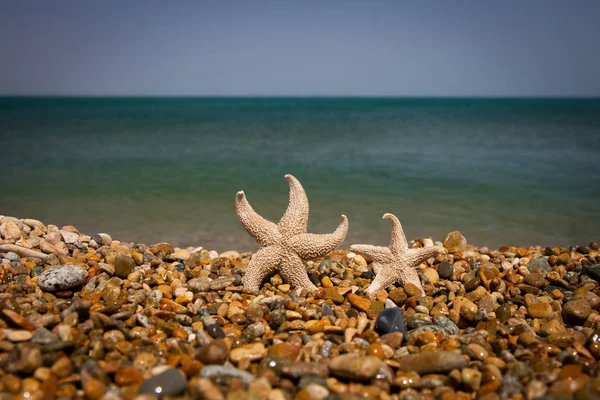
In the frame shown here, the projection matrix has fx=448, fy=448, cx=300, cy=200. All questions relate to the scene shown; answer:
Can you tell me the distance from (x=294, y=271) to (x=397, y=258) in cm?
137

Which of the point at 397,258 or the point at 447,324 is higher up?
the point at 397,258

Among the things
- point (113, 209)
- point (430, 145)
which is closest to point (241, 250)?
point (113, 209)

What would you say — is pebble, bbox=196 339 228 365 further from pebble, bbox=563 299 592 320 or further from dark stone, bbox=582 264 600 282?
dark stone, bbox=582 264 600 282

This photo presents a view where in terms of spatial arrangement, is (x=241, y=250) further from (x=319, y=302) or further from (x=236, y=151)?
(x=236, y=151)

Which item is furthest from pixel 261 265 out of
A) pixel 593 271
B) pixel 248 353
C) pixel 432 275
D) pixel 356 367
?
pixel 593 271

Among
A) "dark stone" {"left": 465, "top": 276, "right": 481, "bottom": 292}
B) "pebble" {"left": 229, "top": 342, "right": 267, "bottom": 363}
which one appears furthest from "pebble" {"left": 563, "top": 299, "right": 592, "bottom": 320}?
"pebble" {"left": 229, "top": 342, "right": 267, "bottom": 363}

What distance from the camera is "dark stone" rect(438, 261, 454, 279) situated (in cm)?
657

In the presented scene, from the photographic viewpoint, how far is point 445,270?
6574 millimetres

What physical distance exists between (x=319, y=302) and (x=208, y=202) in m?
8.08

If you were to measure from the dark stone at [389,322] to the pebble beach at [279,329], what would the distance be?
12 millimetres

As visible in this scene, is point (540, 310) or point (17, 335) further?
point (540, 310)

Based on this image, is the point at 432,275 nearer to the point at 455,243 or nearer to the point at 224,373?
the point at 455,243

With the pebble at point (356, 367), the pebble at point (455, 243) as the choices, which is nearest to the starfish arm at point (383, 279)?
the pebble at point (356, 367)

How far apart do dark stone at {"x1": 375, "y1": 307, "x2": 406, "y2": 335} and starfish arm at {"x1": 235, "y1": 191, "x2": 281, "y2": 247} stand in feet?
5.36
